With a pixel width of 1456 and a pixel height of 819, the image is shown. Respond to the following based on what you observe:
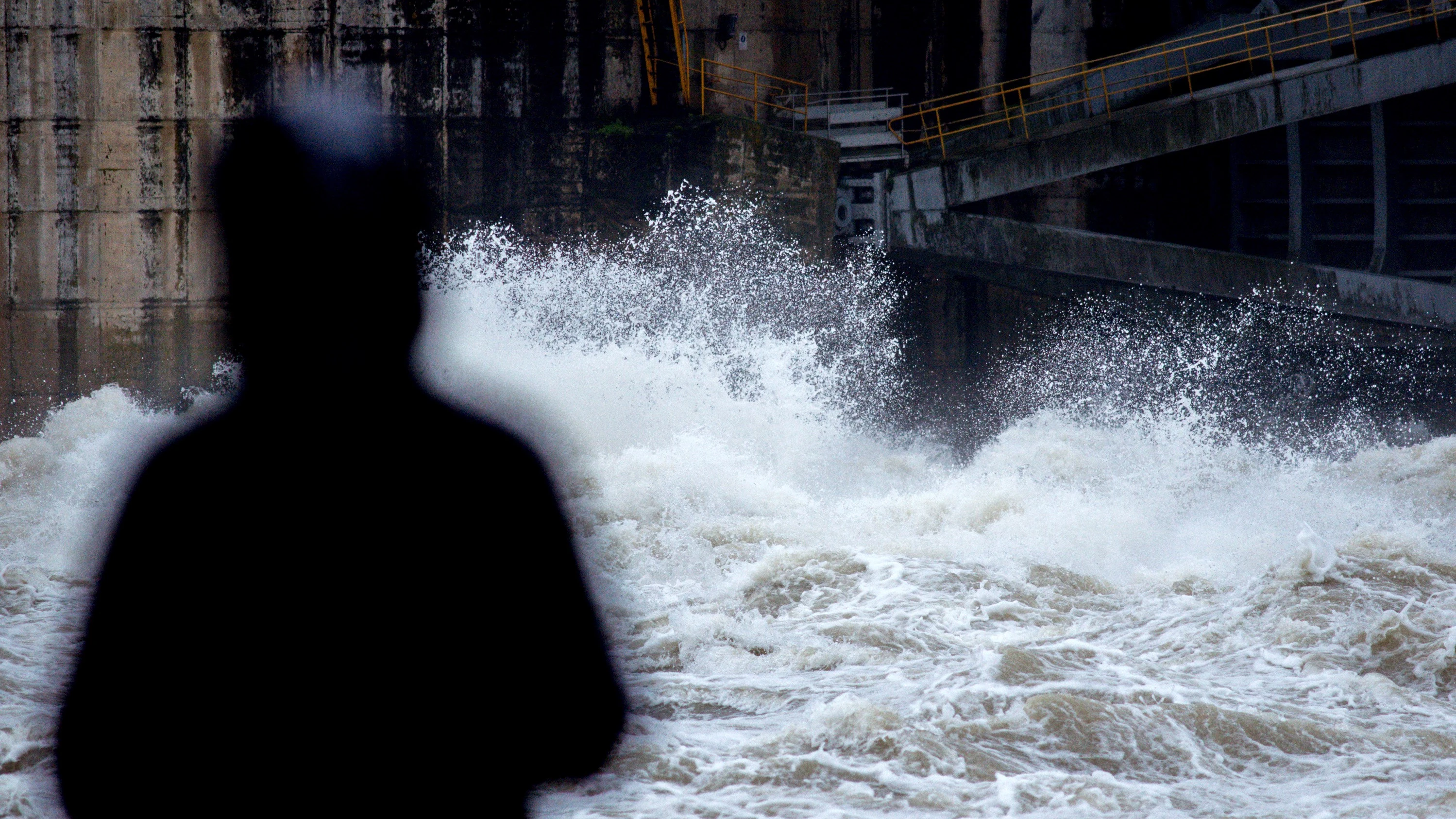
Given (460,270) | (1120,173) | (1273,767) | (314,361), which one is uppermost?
(1120,173)

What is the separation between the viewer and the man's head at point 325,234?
14.5m

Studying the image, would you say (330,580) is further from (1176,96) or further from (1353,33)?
(1353,33)

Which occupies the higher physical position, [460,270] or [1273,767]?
[460,270]

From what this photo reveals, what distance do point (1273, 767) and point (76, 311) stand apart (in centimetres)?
1395

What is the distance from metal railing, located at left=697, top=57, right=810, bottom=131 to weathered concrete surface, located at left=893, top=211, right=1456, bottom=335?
2445mm

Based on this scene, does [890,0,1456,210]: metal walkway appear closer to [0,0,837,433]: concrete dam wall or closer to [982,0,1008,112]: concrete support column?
[982,0,1008,112]: concrete support column

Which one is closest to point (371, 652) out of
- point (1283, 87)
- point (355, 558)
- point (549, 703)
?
point (549, 703)

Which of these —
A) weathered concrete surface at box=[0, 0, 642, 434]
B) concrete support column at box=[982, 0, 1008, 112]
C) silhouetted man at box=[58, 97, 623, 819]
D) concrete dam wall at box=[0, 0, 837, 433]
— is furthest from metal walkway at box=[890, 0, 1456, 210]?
silhouetted man at box=[58, 97, 623, 819]

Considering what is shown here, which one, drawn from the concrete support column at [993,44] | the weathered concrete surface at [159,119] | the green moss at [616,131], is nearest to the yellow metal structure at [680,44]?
the green moss at [616,131]

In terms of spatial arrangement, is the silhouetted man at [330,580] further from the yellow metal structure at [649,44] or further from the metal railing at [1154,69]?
the metal railing at [1154,69]

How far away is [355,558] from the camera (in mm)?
10500

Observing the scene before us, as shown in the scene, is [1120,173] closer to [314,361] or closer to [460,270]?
[460,270]

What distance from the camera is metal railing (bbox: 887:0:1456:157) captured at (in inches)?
505

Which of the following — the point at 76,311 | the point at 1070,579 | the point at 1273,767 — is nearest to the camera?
the point at 1273,767
